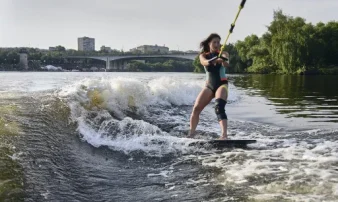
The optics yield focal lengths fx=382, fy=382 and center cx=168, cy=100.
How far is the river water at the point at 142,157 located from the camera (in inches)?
187

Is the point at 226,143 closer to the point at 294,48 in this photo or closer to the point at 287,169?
the point at 287,169

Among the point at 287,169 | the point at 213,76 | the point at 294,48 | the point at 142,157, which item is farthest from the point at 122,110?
the point at 294,48

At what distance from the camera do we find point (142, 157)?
677 centimetres

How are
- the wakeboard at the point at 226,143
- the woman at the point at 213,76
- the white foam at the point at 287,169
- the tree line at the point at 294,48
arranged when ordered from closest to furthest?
the white foam at the point at 287,169 → the wakeboard at the point at 226,143 → the woman at the point at 213,76 → the tree line at the point at 294,48

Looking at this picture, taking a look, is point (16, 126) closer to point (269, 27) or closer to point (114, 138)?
point (114, 138)

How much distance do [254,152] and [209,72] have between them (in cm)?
262

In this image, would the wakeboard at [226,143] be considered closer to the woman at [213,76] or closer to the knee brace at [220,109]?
the knee brace at [220,109]

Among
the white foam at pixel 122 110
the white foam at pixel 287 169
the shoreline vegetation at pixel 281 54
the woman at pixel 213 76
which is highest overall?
the shoreline vegetation at pixel 281 54

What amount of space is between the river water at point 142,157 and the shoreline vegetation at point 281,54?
56039 mm

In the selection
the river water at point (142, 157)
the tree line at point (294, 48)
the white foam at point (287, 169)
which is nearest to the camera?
the white foam at point (287, 169)

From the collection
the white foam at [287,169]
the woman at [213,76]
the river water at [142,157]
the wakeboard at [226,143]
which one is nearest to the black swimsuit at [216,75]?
the woman at [213,76]

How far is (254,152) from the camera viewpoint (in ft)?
22.2

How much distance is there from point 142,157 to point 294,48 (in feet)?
200

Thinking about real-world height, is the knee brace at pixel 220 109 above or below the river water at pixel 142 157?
above
